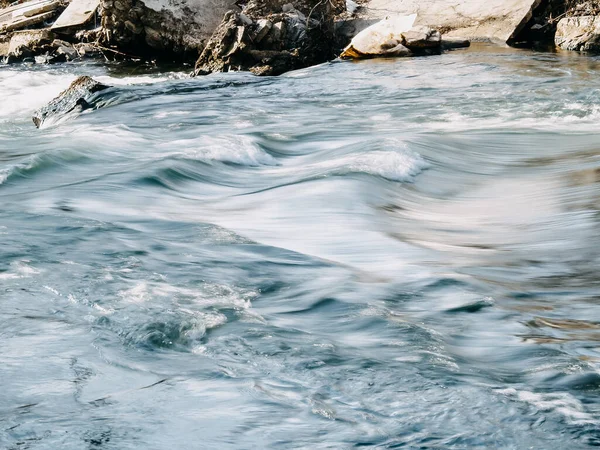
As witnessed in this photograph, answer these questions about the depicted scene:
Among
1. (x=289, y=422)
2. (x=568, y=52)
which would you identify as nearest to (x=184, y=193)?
(x=289, y=422)

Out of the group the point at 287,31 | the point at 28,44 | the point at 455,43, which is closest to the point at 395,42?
the point at 455,43

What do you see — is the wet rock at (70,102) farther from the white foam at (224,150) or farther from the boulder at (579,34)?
the boulder at (579,34)

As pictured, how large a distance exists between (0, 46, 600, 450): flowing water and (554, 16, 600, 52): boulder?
3.84 meters

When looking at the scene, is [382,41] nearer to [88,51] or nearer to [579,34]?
[579,34]

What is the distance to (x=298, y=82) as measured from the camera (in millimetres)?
11062

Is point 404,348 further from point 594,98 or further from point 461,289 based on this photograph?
point 594,98

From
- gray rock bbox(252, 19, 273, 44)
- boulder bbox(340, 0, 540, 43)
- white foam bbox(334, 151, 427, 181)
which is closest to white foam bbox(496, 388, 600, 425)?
white foam bbox(334, 151, 427, 181)

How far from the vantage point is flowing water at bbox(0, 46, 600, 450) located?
2562 millimetres

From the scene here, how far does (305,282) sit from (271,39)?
8987 millimetres

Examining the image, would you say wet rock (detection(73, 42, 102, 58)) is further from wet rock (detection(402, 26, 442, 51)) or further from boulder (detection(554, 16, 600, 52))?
boulder (detection(554, 16, 600, 52))

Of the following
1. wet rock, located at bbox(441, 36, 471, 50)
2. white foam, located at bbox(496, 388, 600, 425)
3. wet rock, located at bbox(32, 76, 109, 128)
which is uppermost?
wet rock, located at bbox(441, 36, 471, 50)

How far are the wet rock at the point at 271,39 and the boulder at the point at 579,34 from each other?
341 cm

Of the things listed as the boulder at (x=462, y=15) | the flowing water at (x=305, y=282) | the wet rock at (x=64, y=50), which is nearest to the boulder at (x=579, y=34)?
the boulder at (x=462, y=15)

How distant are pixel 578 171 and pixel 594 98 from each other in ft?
9.41
